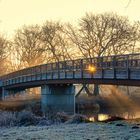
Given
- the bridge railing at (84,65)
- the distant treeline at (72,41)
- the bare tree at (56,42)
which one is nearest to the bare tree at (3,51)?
the distant treeline at (72,41)

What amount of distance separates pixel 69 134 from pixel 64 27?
64.3 meters

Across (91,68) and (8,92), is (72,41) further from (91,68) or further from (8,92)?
(91,68)

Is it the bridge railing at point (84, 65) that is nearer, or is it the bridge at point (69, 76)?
the bridge railing at point (84, 65)

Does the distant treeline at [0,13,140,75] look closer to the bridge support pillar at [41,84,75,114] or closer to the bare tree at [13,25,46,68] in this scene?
the bare tree at [13,25,46,68]

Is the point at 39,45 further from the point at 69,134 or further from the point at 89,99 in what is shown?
the point at 69,134

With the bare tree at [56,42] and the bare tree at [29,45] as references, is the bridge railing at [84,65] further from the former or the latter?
the bare tree at [29,45]

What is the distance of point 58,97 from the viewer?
56.9 metres

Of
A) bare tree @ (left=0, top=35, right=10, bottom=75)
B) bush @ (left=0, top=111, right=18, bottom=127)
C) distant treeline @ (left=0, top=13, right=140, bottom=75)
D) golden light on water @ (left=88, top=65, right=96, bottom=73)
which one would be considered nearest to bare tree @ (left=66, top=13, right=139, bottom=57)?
distant treeline @ (left=0, top=13, right=140, bottom=75)

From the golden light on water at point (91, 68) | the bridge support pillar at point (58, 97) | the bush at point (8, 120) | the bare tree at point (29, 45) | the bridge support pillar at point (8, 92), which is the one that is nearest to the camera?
the bush at point (8, 120)

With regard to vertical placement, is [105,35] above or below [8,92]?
above

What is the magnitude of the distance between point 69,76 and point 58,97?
7.60 meters

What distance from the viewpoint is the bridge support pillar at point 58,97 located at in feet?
181

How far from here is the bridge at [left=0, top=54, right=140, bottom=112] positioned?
35.3 metres

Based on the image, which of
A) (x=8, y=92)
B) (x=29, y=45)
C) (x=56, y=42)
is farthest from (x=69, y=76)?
(x=29, y=45)
